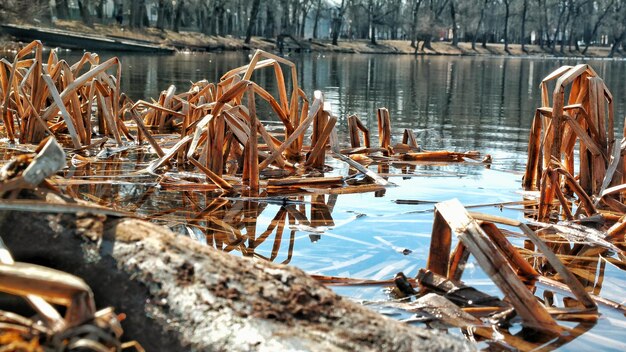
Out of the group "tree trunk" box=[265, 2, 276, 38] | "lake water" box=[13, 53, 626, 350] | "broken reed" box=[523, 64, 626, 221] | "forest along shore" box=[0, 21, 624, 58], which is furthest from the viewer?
"tree trunk" box=[265, 2, 276, 38]

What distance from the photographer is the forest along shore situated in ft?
214

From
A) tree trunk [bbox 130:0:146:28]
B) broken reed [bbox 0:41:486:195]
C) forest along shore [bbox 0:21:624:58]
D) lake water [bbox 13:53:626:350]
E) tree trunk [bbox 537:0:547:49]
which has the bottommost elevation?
lake water [bbox 13:53:626:350]

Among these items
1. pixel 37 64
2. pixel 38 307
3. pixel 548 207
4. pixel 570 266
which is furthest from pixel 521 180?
pixel 38 307

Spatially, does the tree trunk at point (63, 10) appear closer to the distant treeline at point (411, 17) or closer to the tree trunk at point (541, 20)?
the distant treeline at point (411, 17)

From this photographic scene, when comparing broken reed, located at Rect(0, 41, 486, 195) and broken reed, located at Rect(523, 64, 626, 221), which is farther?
broken reed, located at Rect(0, 41, 486, 195)

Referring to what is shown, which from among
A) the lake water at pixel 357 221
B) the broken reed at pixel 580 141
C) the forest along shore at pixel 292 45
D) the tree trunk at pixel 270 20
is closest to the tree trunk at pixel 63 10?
the forest along shore at pixel 292 45

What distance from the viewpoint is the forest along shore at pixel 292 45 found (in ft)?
214

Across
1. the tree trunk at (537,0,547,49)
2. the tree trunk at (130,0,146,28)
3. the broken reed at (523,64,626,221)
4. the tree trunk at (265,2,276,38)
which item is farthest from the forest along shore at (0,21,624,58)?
the broken reed at (523,64,626,221)

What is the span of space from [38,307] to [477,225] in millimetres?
1674

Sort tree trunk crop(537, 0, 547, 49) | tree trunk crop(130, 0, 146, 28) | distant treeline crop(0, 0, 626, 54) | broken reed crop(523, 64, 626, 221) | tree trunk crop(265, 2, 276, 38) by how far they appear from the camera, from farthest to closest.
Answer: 1. tree trunk crop(537, 0, 547, 49)
2. tree trunk crop(265, 2, 276, 38)
3. distant treeline crop(0, 0, 626, 54)
4. tree trunk crop(130, 0, 146, 28)
5. broken reed crop(523, 64, 626, 221)

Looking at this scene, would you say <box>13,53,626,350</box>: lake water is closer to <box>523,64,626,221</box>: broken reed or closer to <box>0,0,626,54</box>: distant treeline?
<box>523,64,626,221</box>: broken reed

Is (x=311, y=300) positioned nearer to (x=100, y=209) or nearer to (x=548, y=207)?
(x=100, y=209)

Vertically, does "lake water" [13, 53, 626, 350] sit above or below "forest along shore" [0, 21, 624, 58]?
below

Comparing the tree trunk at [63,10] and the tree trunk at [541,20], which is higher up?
the tree trunk at [541,20]
